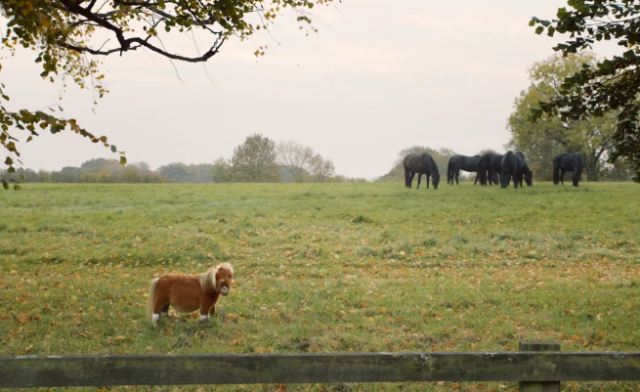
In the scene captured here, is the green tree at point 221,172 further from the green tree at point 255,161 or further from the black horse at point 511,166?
the black horse at point 511,166

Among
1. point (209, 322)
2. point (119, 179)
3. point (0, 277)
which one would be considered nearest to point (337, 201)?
point (0, 277)

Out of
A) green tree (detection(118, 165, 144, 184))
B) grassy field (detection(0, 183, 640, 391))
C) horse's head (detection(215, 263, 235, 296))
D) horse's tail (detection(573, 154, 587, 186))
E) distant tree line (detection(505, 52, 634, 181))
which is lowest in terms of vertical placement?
grassy field (detection(0, 183, 640, 391))

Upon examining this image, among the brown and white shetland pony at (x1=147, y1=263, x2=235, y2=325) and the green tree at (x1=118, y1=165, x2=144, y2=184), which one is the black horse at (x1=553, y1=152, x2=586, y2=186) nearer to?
the brown and white shetland pony at (x1=147, y1=263, x2=235, y2=325)

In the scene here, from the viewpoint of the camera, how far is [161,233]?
19375mm

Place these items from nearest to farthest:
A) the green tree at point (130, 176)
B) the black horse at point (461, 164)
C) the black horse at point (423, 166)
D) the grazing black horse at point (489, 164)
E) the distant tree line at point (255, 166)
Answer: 1. the black horse at point (423, 166)
2. the grazing black horse at point (489, 164)
3. the black horse at point (461, 164)
4. the green tree at point (130, 176)
5. the distant tree line at point (255, 166)

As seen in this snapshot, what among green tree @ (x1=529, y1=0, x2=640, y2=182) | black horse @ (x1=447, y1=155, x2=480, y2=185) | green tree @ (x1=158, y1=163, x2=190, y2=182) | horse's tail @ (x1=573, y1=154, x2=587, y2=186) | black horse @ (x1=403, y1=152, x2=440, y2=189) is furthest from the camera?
green tree @ (x1=158, y1=163, x2=190, y2=182)

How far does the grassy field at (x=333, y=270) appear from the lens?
27.5 ft

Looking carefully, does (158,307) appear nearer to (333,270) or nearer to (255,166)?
(333,270)

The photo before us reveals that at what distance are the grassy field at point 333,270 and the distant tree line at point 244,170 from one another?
18587mm

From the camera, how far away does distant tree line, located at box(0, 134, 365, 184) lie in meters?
48.4

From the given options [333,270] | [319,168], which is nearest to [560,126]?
[319,168]

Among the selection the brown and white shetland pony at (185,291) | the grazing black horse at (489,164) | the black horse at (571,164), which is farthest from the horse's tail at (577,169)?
the brown and white shetland pony at (185,291)

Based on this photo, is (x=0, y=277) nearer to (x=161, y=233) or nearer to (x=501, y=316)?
(x=161, y=233)

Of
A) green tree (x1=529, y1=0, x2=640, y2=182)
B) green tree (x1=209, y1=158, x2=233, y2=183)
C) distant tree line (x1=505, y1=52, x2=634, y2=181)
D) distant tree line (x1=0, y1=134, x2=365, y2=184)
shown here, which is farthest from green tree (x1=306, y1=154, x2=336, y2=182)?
green tree (x1=529, y1=0, x2=640, y2=182)
